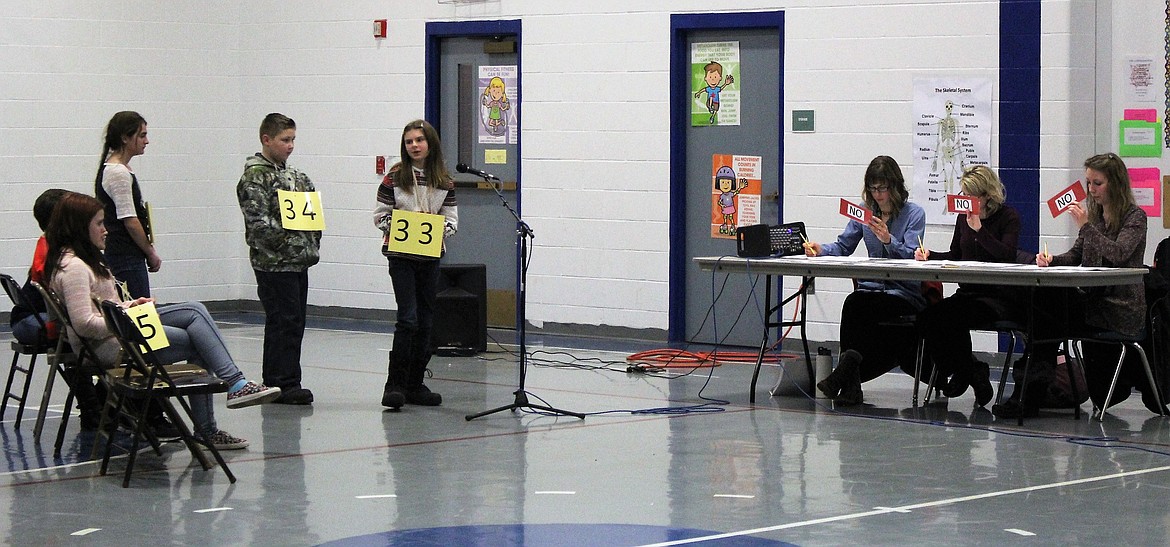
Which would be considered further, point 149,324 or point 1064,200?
point 1064,200

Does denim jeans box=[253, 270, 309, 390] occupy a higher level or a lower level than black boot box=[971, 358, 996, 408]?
higher

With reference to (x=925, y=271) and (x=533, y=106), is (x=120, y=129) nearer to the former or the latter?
(x=925, y=271)

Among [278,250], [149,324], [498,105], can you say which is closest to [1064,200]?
[278,250]

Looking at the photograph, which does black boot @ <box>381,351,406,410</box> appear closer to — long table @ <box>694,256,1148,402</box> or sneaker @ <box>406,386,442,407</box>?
sneaker @ <box>406,386,442,407</box>

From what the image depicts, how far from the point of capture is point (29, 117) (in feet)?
37.1

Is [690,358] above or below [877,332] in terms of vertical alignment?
below

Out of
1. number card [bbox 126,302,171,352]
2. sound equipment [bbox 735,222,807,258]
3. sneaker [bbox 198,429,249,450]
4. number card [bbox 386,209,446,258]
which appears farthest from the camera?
sound equipment [bbox 735,222,807,258]

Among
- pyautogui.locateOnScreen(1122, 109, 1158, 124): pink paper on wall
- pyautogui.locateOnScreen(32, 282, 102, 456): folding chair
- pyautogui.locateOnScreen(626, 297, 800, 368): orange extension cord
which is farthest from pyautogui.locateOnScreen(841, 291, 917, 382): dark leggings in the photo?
pyautogui.locateOnScreen(32, 282, 102, 456): folding chair

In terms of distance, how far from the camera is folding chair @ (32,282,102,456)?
6.05 meters

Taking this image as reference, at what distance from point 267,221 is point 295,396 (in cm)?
86

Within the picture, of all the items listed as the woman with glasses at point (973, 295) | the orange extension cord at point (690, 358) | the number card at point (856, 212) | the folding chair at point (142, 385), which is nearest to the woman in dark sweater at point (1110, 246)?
the woman with glasses at point (973, 295)

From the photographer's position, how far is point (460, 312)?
9.75 metres

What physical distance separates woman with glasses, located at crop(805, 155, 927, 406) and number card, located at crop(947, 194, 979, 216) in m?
0.29

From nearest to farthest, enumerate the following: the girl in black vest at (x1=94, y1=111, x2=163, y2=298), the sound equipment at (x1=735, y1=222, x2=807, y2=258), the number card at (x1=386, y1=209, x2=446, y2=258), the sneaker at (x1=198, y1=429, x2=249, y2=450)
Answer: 1. the sneaker at (x1=198, y1=429, x2=249, y2=450)
2. the girl in black vest at (x1=94, y1=111, x2=163, y2=298)
3. the number card at (x1=386, y1=209, x2=446, y2=258)
4. the sound equipment at (x1=735, y1=222, x2=807, y2=258)
